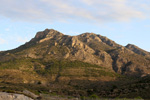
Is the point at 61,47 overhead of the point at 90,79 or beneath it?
overhead

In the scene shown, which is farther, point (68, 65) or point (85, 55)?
point (85, 55)

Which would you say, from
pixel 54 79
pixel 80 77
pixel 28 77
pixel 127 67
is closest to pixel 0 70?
pixel 28 77

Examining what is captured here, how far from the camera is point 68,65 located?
5787 inches

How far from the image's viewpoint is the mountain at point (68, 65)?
120 metres

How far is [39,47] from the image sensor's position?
174 meters

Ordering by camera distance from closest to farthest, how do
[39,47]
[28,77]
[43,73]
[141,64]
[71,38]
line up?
[28,77]
[43,73]
[141,64]
[39,47]
[71,38]

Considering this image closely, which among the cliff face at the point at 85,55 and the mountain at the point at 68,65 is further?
A: the cliff face at the point at 85,55

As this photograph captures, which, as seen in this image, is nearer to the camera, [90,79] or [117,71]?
[90,79]

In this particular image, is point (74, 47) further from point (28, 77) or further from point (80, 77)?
point (28, 77)

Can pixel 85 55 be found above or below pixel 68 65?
above

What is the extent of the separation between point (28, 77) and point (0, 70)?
66.3 feet

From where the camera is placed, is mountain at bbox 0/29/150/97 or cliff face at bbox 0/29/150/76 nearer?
mountain at bbox 0/29/150/97

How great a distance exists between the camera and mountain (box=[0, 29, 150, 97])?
120 m

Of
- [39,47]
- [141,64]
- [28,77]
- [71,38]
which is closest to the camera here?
[28,77]
